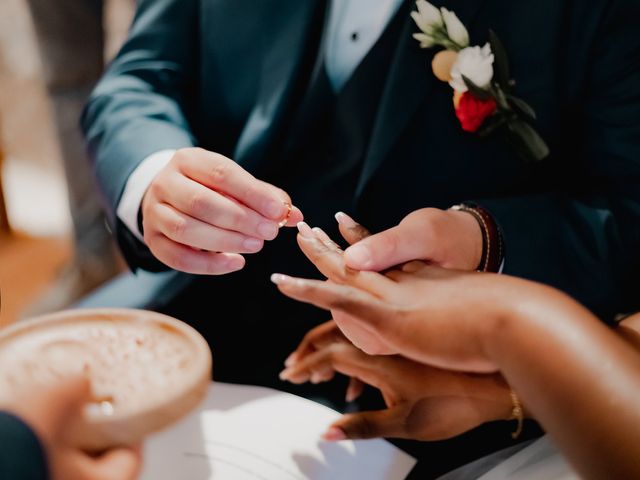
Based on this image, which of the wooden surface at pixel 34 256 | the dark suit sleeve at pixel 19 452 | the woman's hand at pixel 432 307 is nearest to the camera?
the dark suit sleeve at pixel 19 452

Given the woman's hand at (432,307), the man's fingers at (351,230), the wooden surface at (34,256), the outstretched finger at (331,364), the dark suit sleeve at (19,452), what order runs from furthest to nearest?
the wooden surface at (34,256), the outstretched finger at (331,364), the man's fingers at (351,230), the woman's hand at (432,307), the dark suit sleeve at (19,452)

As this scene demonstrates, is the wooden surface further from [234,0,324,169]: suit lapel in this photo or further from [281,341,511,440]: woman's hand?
[281,341,511,440]: woman's hand

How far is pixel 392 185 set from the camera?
23.8 inches

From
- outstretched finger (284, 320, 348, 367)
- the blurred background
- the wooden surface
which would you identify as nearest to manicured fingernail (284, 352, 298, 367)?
outstretched finger (284, 320, 348, 367)

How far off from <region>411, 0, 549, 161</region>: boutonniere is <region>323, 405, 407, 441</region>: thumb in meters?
0.26

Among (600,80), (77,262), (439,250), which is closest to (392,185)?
(439,250)

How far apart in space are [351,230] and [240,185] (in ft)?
0.30

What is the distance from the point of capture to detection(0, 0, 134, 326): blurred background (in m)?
1.16

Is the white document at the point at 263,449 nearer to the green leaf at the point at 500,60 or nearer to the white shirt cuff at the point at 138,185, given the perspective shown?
the white shirt cuff at the point at 138,185

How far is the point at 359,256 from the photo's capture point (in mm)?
461

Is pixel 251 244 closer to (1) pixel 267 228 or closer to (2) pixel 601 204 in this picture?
(1) pixel 267 228

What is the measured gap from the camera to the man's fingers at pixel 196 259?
0.55 meters

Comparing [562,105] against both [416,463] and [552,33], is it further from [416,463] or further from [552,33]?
[416,463]

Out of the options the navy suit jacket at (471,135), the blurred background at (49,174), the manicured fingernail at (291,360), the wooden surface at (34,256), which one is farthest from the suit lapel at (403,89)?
the wooden surface at (34,256)
